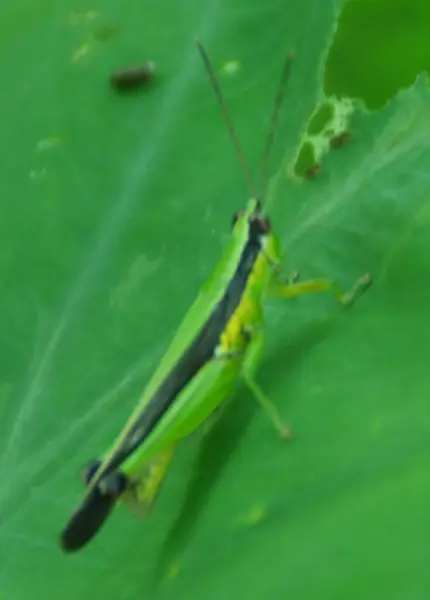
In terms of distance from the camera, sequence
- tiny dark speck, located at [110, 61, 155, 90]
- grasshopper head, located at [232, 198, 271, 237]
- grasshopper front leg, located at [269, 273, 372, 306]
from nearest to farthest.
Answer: grasshopper front leg, located at [269, 273, 372, 306]
grasshopper head, located at [232, 198, 271, 237]
tiny dark speck, located at [110, 61, 155, 90]

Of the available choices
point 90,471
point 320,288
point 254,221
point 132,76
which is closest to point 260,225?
point 254,221

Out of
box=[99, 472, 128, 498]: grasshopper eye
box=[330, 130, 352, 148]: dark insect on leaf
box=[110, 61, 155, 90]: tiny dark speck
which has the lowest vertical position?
box=[330, 130, 352, 148]: dark insect on leaf

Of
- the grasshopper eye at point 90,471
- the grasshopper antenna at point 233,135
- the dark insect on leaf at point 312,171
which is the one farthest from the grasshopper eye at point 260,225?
the grasshopper eye at point 90,471

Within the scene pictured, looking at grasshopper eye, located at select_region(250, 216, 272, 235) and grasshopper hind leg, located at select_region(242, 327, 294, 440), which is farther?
grasshopper eye, located at select_region(250, 216, 272, 235)

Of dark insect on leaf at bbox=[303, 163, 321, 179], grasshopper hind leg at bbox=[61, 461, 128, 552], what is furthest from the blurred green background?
grasshopper hind leg at bbox=[61, 461, 128, 552]

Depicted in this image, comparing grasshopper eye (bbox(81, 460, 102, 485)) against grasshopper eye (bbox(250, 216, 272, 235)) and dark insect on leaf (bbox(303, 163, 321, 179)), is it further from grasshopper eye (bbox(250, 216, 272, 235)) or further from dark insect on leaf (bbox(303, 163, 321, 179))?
dark insect on leaf (bbox(303, 163, 321, 179))

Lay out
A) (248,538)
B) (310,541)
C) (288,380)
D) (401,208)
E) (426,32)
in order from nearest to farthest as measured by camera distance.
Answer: (310,541), (248,538), (288,380), (401,208), (426,32)

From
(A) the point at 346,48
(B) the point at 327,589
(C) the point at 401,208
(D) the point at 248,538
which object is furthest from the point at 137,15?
(B) the point at 327,589

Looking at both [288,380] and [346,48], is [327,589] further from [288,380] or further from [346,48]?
[346,48]
